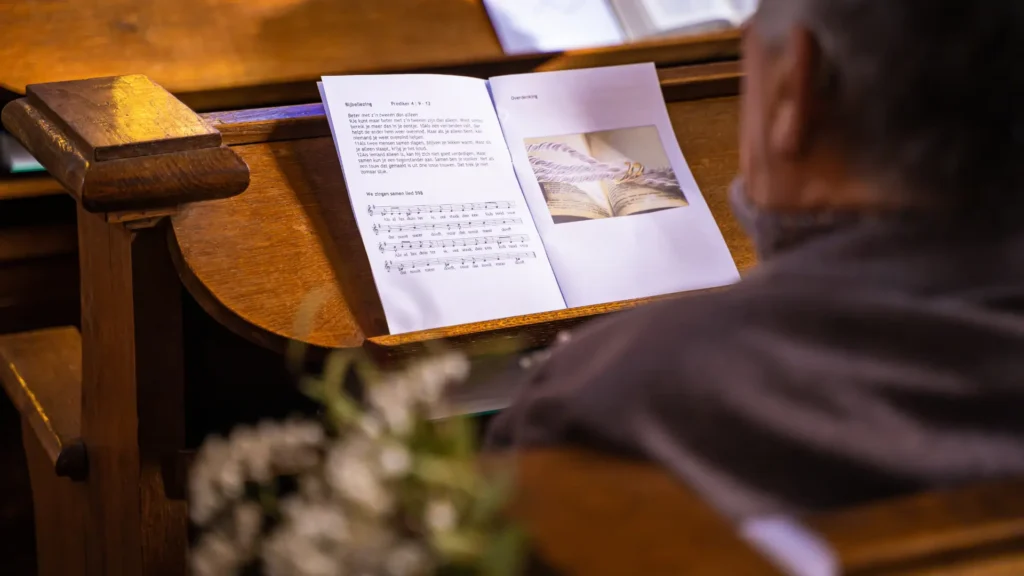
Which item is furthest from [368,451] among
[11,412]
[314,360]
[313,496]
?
[11,412]

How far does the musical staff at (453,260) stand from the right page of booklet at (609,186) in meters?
0.05

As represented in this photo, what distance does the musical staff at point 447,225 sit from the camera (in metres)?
1.34

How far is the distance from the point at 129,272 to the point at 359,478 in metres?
0.84

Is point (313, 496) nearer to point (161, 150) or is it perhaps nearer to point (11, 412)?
point (161, 150)

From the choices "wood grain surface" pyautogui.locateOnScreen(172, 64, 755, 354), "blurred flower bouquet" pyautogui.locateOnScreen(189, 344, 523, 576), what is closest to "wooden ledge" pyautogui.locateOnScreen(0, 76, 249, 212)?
"wood grain surface" pyautogui.locateOnScreen(172, 64, 755, 354)

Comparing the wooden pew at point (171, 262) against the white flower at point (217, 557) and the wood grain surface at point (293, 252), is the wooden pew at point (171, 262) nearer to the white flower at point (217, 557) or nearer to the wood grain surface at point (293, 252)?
the wood grain surface at point (293, 252)

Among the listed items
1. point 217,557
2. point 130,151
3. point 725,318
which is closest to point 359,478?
point 217,557

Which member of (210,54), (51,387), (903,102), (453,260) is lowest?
(51,387)

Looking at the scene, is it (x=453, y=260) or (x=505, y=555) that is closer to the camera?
(x=505, y=555)

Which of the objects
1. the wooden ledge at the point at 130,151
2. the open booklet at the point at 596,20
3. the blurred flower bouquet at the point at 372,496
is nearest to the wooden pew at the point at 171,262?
the wooden ledge at the point at 130,151

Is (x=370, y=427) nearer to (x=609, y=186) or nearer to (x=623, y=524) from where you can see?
(x=623, y=524)

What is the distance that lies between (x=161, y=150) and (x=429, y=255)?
13.7 inches

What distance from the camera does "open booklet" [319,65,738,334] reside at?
52.8 inches

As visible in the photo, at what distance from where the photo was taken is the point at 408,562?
51 cm
